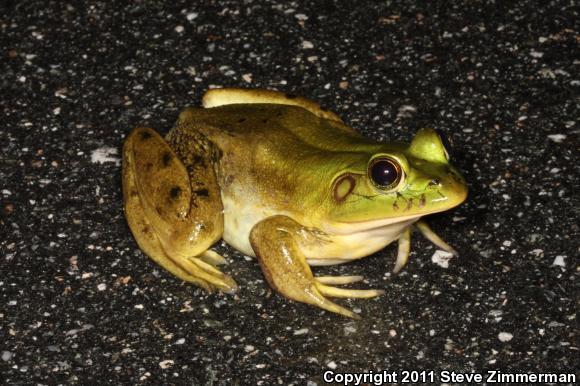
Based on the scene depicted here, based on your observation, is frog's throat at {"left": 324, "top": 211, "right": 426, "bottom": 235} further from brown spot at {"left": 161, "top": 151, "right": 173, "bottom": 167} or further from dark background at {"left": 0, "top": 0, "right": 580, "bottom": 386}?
brown spot at {"left": 161, "top": 151, "right": 173, "bottom": 167}

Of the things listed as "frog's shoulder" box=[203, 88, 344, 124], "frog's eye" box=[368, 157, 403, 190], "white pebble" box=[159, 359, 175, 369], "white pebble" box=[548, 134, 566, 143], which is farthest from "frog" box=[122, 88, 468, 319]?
"white pebble" box=[548, 134, 566, 143]

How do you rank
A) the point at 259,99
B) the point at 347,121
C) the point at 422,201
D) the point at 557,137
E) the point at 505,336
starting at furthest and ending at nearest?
the point at 347,121, the point at 557,137, the point at 259,99, the point at 505,336, the point at 422,201

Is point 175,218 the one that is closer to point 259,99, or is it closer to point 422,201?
point 259,99

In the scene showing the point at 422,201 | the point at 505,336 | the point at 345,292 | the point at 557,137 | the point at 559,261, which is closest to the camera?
the point at 422,201

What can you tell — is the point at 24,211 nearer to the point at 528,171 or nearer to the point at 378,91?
the point at 378,91

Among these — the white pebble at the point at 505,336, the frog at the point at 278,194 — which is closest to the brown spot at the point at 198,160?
the frog at the point at 278,194

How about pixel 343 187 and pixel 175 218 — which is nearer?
pixel 343 187

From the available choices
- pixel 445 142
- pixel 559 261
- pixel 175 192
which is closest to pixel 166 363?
pixel 175 192

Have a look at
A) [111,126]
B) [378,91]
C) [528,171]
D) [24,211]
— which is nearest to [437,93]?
[378,91]
